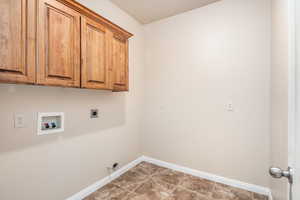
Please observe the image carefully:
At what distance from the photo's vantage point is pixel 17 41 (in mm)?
1017

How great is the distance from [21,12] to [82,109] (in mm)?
1111

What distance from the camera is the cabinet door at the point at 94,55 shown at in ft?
4.87

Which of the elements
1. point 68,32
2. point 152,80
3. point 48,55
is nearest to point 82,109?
point 48,55

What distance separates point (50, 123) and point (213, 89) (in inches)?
89.7

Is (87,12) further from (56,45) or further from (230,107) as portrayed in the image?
(230,107)

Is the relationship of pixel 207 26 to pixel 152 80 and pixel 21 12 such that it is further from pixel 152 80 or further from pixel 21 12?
pixel 21 12

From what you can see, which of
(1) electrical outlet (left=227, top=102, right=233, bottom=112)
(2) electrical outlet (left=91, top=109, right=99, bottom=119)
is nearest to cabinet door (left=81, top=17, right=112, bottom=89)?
(2) electrical outlet (left=91, top=109, right=99, bottom=119)

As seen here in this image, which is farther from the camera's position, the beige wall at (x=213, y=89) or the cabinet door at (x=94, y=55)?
the beige wall at (x=213, y=89)

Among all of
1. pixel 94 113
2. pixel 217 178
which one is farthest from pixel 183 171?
pixel 94 113

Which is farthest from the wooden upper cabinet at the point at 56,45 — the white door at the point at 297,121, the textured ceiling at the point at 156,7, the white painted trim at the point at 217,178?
the white painted trim at the point at 217,178

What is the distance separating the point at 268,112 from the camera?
1826 mm

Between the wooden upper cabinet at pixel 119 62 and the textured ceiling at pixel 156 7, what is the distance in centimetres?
73

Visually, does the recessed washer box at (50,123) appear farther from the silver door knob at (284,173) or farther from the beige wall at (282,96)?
the beige wall at (282,96)

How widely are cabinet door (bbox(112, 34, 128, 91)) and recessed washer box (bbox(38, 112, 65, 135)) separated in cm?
74
